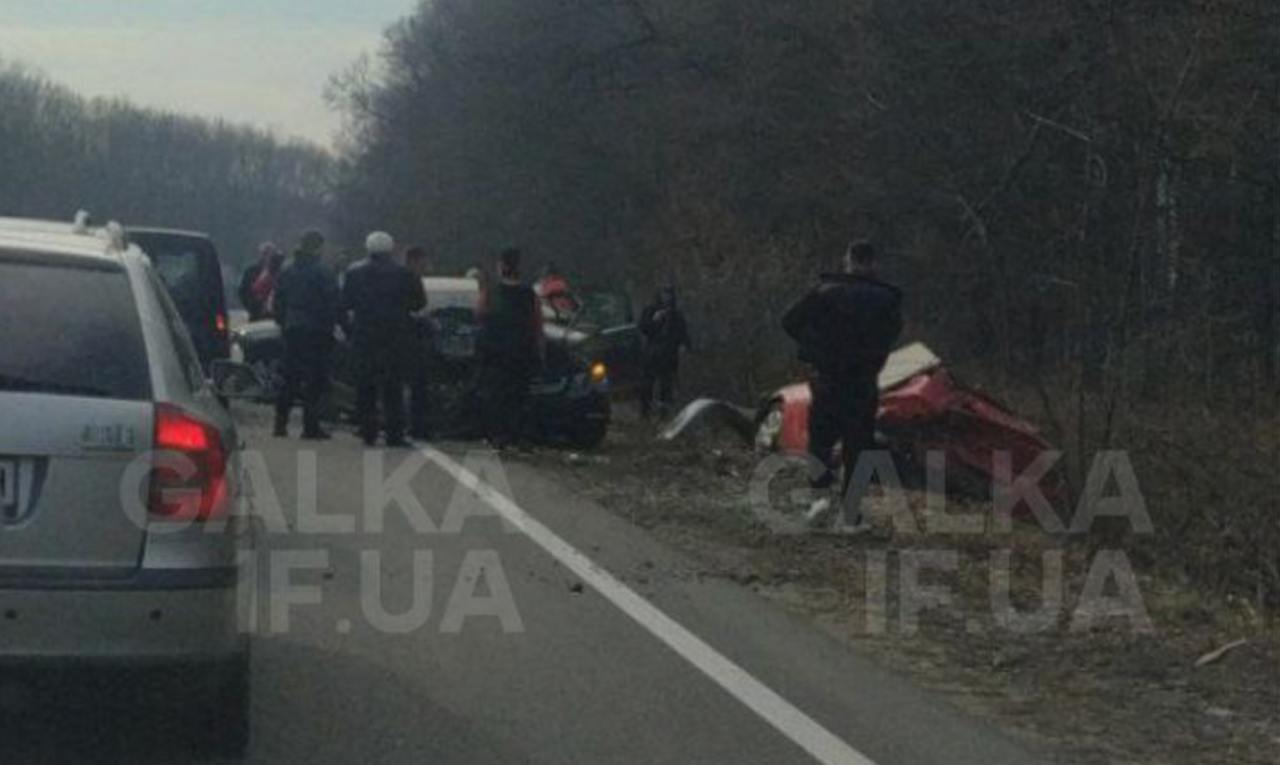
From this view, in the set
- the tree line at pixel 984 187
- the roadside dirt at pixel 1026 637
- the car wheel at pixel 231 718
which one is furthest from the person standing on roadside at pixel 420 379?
the car wheel at pixel 231 718

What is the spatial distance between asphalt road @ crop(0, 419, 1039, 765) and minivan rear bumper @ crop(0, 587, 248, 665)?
15cm

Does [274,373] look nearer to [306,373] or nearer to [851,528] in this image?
[306,373]

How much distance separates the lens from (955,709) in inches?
363

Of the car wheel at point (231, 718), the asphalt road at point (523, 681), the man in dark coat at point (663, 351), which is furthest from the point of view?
the man in dark coat at point (663, 351)

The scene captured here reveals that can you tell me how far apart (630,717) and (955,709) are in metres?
1.36

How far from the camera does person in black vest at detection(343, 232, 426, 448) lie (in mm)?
19500

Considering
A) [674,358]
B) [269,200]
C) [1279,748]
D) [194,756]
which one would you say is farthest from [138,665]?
[269,200]

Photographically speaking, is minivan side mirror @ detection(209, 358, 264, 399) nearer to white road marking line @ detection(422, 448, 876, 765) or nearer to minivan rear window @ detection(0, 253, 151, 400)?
minivan rear window @ detection(0, 253, 151, 400)

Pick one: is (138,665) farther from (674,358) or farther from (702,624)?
(674,358)

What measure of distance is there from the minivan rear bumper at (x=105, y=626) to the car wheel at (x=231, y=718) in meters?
0.41

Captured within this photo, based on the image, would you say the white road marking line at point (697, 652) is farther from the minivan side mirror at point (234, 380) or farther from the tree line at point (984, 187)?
the tree line at point (984, 187)

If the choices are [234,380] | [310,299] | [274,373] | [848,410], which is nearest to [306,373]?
[310,299]

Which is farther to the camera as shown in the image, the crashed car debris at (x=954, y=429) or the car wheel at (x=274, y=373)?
the car wheel at (x=274, y=373)

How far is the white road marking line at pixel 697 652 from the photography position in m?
8.27
